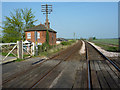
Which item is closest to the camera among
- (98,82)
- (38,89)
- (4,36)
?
(38,89)

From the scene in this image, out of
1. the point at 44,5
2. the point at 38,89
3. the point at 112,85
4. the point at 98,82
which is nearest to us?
the point at 38,89

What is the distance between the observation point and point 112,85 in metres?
4.36

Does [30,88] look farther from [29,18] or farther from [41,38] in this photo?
[29,18]

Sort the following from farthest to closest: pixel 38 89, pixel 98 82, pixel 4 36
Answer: pixel 4 36
pixel 98 82
pixel 38 89

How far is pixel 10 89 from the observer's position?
→ 4.08m

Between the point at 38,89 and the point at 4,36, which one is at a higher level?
the point at 4,36

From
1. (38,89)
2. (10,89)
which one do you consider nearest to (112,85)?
(38,89)

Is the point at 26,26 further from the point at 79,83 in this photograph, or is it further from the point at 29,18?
the point at 79,83

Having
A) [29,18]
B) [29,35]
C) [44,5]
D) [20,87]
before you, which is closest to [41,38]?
[29,35]

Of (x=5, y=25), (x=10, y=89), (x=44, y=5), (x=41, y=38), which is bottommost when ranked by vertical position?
(x=10, y=89)

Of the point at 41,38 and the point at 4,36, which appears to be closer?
the point at 41,38

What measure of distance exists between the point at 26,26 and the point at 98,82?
3508 centimetres

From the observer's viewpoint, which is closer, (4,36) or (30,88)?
(30,88)

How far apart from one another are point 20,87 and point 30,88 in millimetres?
454
